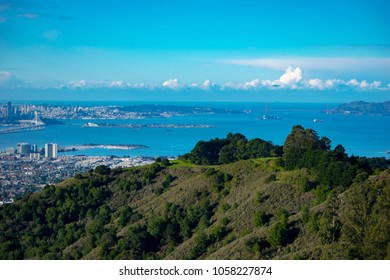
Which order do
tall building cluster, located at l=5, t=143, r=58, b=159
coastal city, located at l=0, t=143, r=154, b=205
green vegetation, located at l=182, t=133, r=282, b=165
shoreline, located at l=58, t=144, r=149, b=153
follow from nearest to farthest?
coastal city, located at l=0, t=143, r=154, b=205, tall building cluster, located at l=5, t=143, r=58, b=159, green vegetation, located at l=182, t=133, r=282, b=165, shoreline, located at l=58, t=144, r=149, b=153

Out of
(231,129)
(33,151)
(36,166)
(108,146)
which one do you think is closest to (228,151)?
(36,166)

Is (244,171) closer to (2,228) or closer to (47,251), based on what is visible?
(47,251)

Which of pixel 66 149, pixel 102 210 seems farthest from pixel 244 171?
pixel 66 149

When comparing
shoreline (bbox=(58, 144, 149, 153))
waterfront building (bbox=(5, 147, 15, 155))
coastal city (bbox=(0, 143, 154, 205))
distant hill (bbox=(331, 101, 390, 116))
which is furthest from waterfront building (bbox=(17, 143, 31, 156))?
distant hill (bbox=(331, 101, 390, 116))

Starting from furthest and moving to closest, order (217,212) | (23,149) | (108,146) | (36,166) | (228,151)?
(108,146) < (228,151) < (36,166) < (23,149) < (217,212)

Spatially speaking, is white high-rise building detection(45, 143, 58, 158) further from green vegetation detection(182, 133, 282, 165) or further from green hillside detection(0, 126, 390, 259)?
green vegetation detection(182, 133, 282, 165)

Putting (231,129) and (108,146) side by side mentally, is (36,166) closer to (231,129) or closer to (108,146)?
(108,146)
